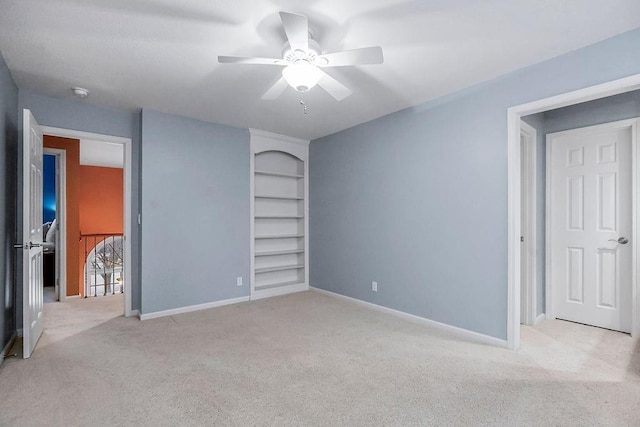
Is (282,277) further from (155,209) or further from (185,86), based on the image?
(185,86)

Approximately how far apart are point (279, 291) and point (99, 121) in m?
3.15

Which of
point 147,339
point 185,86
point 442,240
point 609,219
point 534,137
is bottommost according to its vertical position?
point 147,339

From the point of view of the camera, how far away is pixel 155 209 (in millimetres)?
3799

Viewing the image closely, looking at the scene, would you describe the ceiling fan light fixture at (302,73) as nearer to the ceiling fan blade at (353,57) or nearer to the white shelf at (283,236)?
the ceiling fan blade at (353,57)

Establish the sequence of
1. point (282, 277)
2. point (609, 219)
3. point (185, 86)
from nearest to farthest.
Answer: point (185, 86) → point (609, 219) → point (282, 277)

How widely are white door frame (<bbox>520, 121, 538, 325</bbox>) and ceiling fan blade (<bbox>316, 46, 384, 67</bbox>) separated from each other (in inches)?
92.3

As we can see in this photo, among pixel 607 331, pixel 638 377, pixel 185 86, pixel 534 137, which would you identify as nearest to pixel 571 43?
pixel 534 137

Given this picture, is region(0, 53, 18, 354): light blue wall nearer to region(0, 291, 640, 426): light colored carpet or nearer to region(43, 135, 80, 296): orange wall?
region(0, 291, 640, 426): light colored carpet

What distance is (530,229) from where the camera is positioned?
3512 millimetres

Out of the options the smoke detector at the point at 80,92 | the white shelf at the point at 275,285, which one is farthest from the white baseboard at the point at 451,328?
the smoke detector at the point at 80,92

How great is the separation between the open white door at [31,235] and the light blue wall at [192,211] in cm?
91

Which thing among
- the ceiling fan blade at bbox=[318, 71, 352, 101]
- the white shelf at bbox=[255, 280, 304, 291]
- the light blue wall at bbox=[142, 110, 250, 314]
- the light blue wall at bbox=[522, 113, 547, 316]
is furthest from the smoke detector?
the light blue wall at bbox=[522, 113, 547, 316]

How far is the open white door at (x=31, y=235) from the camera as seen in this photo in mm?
2615

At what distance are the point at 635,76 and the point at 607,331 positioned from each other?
2438 mm
